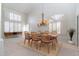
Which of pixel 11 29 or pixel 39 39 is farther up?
pixel 11 29

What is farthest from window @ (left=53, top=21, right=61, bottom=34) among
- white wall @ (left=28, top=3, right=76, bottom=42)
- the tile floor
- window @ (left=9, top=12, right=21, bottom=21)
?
window @ (left=9, top=12, right=21, bottom=21)

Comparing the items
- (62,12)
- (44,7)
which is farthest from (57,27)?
(44,7)

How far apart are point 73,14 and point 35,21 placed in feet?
2.63

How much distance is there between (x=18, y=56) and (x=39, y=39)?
→ 60cm

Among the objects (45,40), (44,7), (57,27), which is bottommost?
(45,40)

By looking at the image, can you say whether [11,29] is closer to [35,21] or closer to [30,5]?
[35,21]

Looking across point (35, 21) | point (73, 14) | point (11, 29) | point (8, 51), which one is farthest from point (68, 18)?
point (8, 51)

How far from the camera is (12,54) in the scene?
76.9 inches

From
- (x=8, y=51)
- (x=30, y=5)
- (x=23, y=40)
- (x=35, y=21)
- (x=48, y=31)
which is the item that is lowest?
(x=8, y=51)

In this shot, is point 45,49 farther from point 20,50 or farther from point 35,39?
point 20,50

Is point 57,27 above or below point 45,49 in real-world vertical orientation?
above

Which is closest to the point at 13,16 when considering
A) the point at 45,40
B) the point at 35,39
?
the point at 35,39

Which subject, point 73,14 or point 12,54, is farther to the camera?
point 12,54

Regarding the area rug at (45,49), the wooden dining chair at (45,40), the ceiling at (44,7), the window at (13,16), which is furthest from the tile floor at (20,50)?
the ceiling at (44,7)
